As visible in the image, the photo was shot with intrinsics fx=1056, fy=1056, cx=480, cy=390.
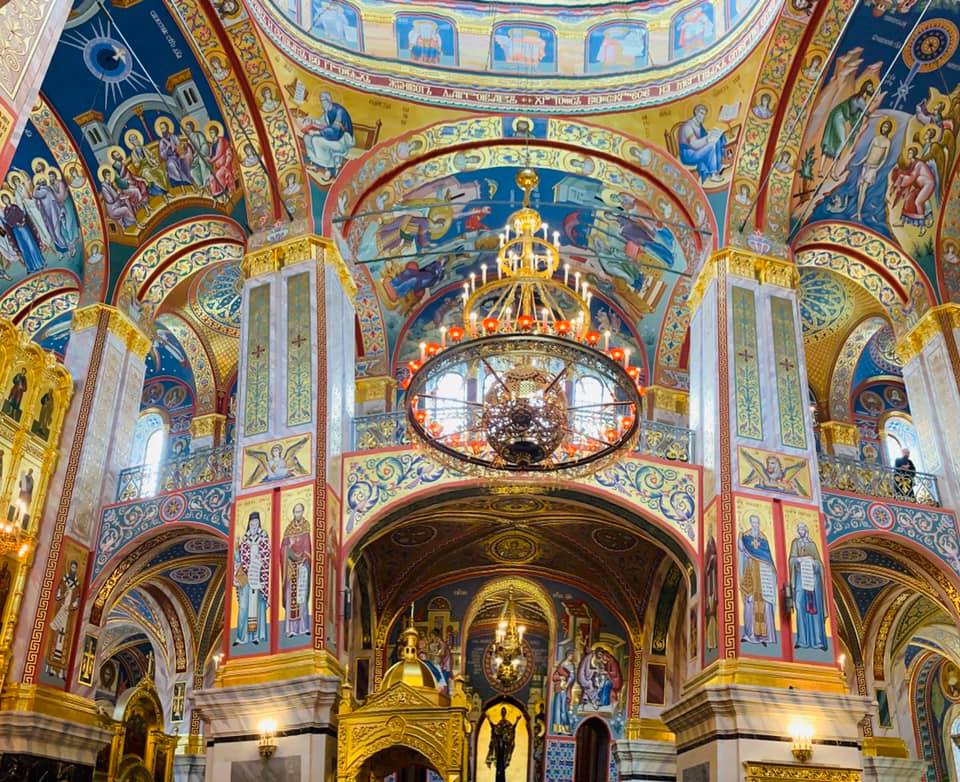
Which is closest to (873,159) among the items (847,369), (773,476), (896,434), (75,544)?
(847,369)

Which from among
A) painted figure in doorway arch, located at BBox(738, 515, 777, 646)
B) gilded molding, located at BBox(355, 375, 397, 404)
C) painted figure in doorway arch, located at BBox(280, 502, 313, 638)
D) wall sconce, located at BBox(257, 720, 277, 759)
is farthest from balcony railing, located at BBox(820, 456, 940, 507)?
wall sconce, located at BBox(257, 720, 277, 759)

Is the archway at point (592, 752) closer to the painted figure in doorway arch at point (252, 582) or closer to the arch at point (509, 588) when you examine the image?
the arch at point (509, 588)

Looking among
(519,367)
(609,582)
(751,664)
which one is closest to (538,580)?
(609,582)

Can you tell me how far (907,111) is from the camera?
538 inches

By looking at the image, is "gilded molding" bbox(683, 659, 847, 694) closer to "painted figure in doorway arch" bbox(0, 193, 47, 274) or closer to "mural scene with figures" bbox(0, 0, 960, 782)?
"mural scene with figures" bbox(0, 0, 960, 782)

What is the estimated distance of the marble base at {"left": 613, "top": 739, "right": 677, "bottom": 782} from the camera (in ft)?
48.0

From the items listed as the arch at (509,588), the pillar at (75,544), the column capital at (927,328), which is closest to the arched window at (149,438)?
the pillar at (75,544)

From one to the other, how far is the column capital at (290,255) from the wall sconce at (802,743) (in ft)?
25.3

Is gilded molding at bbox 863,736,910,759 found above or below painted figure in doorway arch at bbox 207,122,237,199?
below

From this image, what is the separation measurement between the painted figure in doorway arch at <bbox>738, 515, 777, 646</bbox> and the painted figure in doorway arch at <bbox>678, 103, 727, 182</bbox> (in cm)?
505

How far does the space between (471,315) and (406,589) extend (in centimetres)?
667

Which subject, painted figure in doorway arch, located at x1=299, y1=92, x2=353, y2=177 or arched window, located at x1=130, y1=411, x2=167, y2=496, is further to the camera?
arched window, located at x1=130, y1=411, x2=167, y2=496

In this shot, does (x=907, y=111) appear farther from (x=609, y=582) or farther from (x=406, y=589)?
(x=406, y=589)

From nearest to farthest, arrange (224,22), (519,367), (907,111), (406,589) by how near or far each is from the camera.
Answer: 1. (519,367)
2. (224,22)
3. (907,111)
4. (406,589)
